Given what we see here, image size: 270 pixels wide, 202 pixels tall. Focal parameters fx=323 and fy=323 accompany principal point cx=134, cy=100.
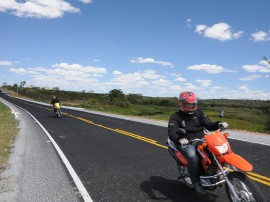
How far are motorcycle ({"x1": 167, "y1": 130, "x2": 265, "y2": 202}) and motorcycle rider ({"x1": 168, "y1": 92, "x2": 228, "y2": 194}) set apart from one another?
12 cm

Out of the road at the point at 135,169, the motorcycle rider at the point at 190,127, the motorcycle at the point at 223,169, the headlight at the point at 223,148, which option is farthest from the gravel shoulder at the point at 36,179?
A: the headlight at the point at 223,148

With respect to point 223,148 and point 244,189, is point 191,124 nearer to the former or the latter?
point 223,148

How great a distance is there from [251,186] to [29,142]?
34.9 feet

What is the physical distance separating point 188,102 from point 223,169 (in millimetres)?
1386

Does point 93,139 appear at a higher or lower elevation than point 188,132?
lower

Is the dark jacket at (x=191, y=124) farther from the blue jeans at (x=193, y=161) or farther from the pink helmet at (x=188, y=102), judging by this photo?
the blue jeans at (x=193, y=161)

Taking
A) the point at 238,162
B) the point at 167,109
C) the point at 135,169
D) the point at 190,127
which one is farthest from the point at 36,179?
the point at 167,109

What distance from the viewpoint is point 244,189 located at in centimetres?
451

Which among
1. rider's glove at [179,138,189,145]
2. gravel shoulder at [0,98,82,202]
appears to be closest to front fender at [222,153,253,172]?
rider's glove at [179,138,189,145]

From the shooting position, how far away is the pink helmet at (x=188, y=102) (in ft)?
18.9

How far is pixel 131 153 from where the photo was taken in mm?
10477

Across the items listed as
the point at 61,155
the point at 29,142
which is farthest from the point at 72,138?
the point at 61,155

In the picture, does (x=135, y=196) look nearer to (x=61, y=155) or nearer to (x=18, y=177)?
(x=18, y=177)

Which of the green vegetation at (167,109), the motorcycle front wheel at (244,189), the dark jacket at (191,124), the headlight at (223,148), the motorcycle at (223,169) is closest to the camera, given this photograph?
the motorcycle front wheel at (244,189)
